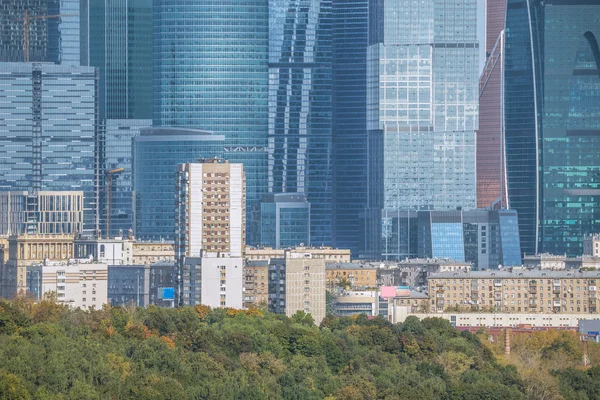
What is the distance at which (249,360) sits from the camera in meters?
153

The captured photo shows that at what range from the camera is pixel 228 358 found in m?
154

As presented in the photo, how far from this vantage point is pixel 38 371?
436ft

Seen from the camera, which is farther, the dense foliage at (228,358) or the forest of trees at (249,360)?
the forest of trees at (249,360)

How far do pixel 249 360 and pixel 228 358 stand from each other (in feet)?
4.96

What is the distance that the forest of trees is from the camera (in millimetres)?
135250

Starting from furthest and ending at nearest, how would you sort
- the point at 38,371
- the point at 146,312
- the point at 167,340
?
the point at 146,312 → the point at 167,340 → the point at 38,371

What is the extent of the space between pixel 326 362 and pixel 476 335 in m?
31.1

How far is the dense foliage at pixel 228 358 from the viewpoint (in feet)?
442

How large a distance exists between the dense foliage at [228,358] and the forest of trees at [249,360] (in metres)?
0.12

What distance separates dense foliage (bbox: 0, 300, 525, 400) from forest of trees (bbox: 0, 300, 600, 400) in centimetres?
12

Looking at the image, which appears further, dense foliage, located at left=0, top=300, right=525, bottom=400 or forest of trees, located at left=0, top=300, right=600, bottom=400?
forest of trees, located at left=0, top=300, right=600, bottom=400

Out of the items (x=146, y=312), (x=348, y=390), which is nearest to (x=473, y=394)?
(x=348, y=390)

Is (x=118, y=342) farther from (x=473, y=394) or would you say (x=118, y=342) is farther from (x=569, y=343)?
(x=569, y=343)

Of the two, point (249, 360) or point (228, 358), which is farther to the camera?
point (228, 358)
